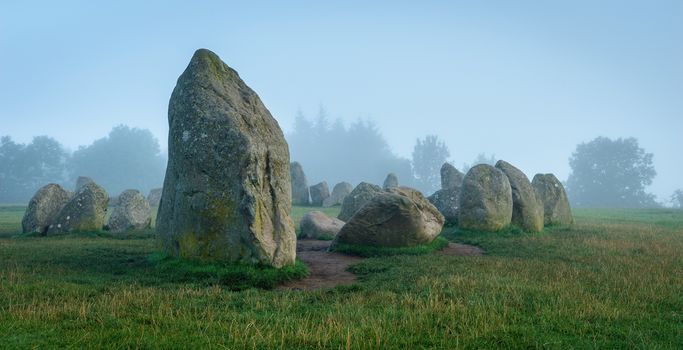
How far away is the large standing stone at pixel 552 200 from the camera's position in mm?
28016

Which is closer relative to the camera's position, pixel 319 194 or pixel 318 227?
pixel 318 227

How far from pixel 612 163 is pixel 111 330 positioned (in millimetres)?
110891

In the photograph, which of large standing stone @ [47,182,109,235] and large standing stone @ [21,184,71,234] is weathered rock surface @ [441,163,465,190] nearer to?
large standing stone @ [47,182,109,235]

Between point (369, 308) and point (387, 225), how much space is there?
862 centimetres

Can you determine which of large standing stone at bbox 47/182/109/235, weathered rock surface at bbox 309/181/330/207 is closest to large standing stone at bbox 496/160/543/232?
large standing stone at bbox 47/182/109/235

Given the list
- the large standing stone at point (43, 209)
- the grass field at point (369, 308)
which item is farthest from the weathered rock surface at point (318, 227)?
the large standing stone at point (43, 209)

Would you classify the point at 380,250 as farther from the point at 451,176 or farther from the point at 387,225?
the point at 451,176

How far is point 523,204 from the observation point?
23828 mm

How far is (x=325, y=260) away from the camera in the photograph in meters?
15.0

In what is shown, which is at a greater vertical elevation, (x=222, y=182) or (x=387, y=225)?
(x=222, y=182)

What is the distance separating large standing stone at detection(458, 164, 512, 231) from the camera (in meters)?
21.7

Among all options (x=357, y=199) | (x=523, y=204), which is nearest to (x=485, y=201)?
(x=523, y=204)

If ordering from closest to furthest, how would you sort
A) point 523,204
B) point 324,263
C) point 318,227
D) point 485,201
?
1. point 324,263
2. point 318,227
3. point 485,201
4. point 523,204

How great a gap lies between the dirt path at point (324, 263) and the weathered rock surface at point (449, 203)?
6201 millimetres
